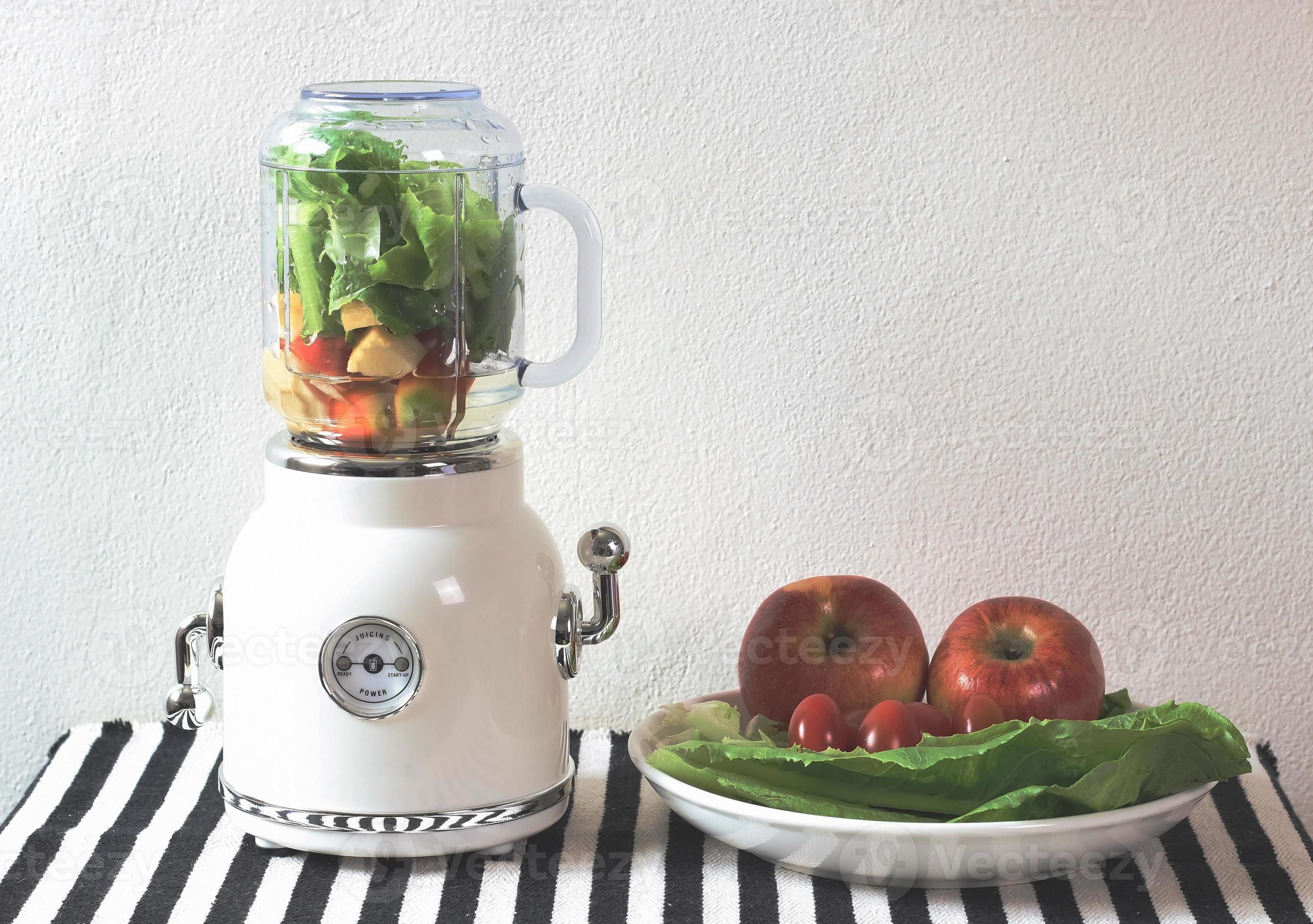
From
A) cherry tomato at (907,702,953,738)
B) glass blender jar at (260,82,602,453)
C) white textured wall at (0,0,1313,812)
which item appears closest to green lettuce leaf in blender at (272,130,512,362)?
glass blender jar at (260,82,602,453)

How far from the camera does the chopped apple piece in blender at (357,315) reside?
0.80 meters

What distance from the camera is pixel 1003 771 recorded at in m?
0.82

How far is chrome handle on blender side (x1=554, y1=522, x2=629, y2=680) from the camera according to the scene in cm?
88

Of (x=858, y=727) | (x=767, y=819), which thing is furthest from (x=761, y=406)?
(x=767, y=819)

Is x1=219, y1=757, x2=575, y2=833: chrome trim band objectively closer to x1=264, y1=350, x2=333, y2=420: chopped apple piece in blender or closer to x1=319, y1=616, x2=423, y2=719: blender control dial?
x1=319, y1=616, x2=423, y2=719: blender control dial

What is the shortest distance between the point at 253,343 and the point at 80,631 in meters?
0.31

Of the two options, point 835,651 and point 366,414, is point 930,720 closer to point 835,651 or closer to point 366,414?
point 835,651

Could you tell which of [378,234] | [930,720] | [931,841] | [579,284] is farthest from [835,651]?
[378,234]

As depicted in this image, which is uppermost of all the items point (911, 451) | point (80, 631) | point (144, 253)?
point (144, 253)

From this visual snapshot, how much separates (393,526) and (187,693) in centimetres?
21

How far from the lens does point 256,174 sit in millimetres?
1112

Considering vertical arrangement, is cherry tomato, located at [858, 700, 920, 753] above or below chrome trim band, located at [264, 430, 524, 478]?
below

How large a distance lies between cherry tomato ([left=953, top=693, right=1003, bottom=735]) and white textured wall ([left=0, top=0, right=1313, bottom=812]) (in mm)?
266

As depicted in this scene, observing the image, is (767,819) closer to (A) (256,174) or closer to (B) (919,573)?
(B) (919,573)
